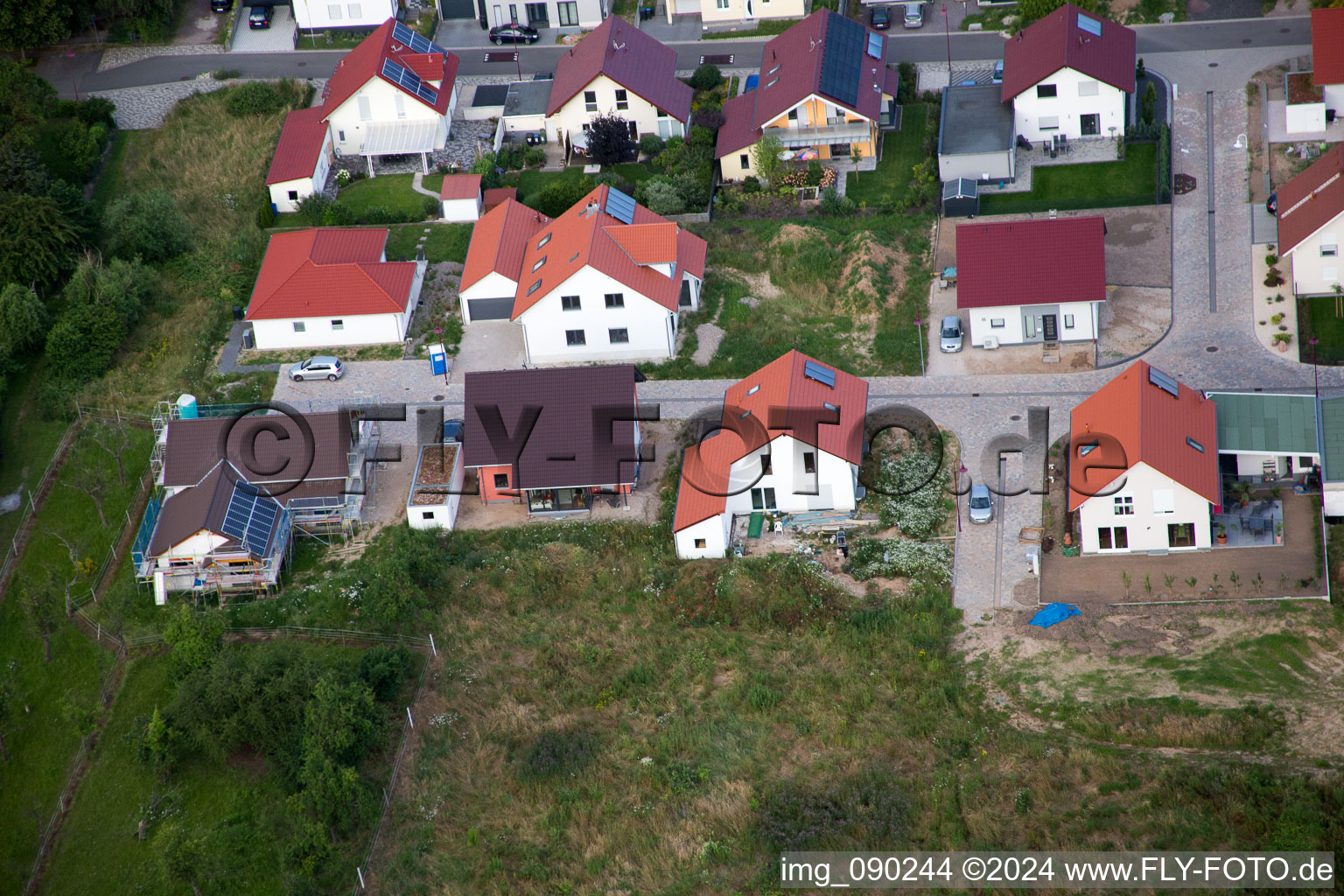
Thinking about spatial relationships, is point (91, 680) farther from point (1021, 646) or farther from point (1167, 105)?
point (1167, 105)

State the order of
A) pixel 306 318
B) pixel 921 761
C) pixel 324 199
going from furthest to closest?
1. pixel 324 199
2. pixel 306 318
3. pixel 921 761

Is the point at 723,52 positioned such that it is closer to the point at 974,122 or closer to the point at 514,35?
the point at 514,35

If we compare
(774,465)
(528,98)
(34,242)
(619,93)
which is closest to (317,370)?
(34,242)

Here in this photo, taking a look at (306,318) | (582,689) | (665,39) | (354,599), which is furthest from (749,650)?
(665,39)

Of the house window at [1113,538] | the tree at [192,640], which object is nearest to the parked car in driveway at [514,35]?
the tree at [192,640]

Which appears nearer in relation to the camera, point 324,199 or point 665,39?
point 324,199
